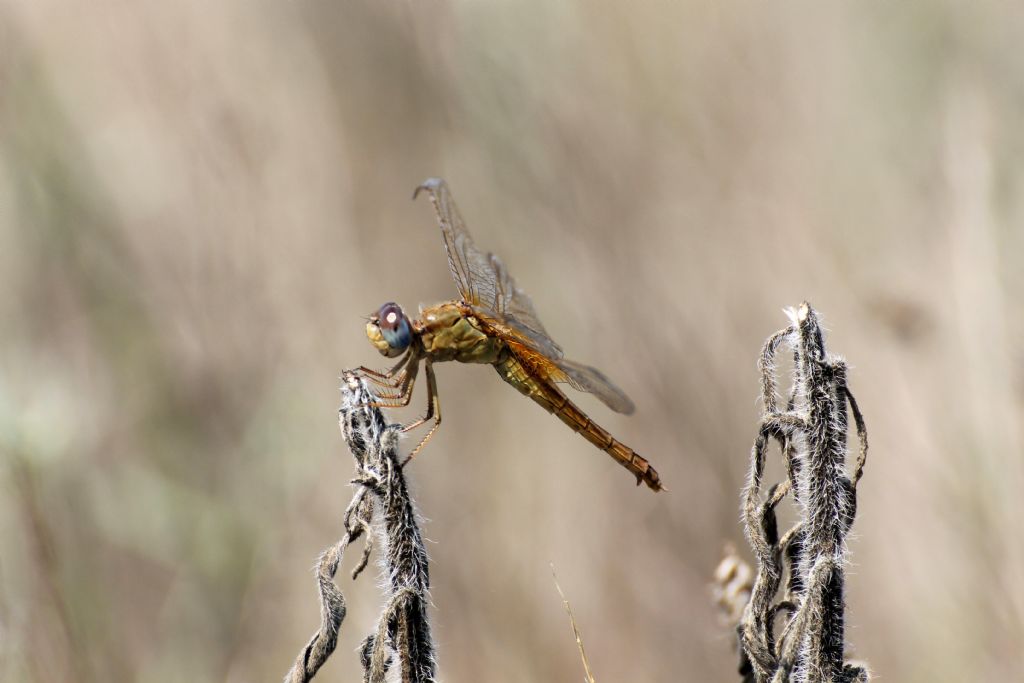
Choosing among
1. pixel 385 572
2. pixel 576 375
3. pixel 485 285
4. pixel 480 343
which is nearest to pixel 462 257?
pixel 485 285

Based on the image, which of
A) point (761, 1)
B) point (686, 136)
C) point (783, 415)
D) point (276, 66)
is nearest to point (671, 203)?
point (686, 136)

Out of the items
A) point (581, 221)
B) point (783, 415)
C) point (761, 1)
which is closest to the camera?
point (783, 415)

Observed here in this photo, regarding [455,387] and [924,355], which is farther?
[455,387]

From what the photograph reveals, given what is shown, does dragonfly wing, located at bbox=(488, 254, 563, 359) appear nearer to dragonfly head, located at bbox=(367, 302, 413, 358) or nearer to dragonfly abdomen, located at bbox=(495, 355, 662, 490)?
dragonfly abdomen, located at bbox=(495, 355, 662, 490)

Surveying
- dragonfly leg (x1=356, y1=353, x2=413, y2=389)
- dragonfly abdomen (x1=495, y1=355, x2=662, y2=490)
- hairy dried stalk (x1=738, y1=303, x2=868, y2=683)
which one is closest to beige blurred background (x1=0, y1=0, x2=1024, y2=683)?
dragonfly leg (x1=356, y1=353, x2=413, y2=389)

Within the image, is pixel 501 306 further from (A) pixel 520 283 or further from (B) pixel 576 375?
(A) pixel 520 283

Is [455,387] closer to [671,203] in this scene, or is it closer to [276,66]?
[671,203]

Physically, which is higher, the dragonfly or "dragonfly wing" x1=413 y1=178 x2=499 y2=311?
"dragonfly wing" x1=413 y1=178 x2=499 y2=311

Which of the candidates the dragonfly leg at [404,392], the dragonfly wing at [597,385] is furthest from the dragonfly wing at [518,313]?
the dragonfly leg at [404,392]
